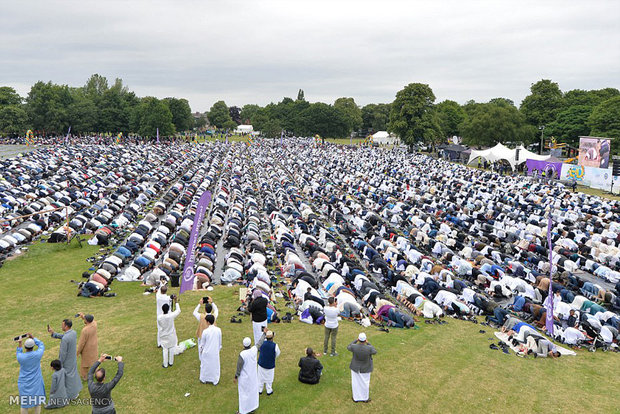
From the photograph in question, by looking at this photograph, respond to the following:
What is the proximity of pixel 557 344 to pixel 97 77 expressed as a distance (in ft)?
509

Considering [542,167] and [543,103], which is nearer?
[542,167]

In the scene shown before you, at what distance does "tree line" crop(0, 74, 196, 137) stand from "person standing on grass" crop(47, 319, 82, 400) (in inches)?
3303

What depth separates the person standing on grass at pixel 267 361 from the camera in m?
8.54

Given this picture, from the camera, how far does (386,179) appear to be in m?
44.0

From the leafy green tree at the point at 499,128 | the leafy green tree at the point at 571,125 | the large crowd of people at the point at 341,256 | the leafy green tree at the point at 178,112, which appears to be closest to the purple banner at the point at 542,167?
the large crowd of people at the point at 341,256

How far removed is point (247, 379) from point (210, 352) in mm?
1334

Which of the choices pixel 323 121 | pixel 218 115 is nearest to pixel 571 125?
pixel 323 121

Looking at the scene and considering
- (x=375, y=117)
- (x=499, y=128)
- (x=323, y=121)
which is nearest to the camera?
(x=499, y=128)

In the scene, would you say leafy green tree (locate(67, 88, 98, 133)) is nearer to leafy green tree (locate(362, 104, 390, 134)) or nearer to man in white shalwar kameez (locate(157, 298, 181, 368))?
leafy green tree (locate(362, 104, 390, 134))

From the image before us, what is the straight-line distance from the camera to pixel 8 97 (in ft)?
333

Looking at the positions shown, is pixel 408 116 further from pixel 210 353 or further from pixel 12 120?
pixel 12 120

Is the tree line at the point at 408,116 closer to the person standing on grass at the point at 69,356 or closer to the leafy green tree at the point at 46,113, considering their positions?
the leafy green tree at the point at 46,113

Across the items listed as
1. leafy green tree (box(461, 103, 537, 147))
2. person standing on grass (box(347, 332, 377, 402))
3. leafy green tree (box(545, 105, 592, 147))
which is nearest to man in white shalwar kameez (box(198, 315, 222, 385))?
person standing on grass (box(347, 332, 377, 402))

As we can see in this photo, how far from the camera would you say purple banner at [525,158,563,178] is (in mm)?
48844
